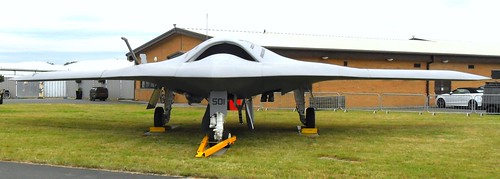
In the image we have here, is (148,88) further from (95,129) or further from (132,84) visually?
(95,129)

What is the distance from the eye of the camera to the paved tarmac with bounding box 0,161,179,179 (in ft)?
25.1

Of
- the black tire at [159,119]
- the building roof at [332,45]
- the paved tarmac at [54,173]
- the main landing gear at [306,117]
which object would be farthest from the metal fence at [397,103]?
the paved tarmac at [54,173]

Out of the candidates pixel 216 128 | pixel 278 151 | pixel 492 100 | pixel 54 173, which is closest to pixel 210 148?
pixel 216 128

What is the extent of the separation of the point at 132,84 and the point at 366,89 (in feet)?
68.1

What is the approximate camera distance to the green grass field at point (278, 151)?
8.05 meters

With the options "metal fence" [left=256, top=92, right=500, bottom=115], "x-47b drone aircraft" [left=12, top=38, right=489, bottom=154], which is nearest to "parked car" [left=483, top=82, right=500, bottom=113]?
"metal fence" [left=256, top=92, right=500, bottom=115]

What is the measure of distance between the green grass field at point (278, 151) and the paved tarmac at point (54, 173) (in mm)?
317

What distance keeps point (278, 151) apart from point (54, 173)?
14.4 feet

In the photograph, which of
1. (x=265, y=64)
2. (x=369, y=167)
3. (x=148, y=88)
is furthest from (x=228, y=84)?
(x=148, y=88)

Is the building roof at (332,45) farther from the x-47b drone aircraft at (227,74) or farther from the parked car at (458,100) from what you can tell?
the x-47b drone aircraft at (227,74)

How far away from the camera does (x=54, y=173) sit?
7.92 metres

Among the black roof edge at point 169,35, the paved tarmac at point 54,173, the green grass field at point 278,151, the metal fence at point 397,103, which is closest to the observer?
the paved tarmac at point 54,173

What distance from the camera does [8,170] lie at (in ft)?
26.7

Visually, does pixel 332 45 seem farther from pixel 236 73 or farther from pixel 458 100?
pixel 236 73
